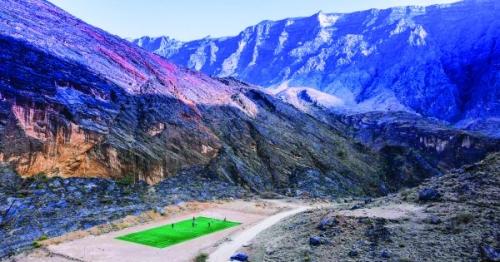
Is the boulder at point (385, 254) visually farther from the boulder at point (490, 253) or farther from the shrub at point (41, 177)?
the shrub at point (41, 177)

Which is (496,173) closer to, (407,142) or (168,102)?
(168,102)

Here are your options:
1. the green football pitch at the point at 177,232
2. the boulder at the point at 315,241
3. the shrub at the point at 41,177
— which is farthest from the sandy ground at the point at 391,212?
the shrub at the point at 41,177

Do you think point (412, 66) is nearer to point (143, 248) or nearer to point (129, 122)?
point (129, 122)

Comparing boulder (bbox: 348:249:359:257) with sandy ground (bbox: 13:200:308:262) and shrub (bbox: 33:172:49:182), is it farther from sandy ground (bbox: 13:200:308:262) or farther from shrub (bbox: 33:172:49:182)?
shrub (bbox: 33:172:49:182)


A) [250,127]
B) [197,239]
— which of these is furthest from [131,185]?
[250,127]

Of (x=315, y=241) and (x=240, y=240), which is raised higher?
(x=315, y=241)

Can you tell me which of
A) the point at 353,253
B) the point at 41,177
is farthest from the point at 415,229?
the point at 41,177
